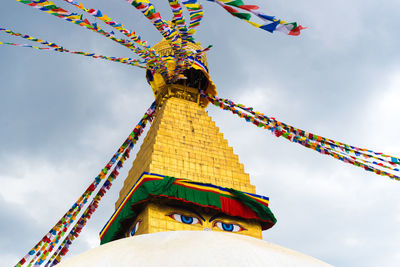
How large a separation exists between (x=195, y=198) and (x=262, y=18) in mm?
5004

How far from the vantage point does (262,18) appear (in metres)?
4.96

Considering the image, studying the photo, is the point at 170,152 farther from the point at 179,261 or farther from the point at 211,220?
the point at 179,261

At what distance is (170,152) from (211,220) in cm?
191

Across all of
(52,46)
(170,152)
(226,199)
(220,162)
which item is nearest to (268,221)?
(226,199)

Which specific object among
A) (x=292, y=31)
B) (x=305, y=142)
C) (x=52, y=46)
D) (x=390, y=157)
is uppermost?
(x=52, y=46)

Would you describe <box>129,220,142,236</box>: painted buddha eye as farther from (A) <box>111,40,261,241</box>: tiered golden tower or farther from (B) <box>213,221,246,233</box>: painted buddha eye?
(B) <box>213,221,246,233</box>: painted buddha eye

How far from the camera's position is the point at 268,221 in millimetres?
9703

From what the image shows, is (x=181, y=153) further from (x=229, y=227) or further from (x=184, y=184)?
(x=229, y=227)

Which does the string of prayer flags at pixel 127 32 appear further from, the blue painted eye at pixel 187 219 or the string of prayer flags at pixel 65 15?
the blue painted eye at pixel 187 219

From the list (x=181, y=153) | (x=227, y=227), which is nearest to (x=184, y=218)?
(x=227, y=227)

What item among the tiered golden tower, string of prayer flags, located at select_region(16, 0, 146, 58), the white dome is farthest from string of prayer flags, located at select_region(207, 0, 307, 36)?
the tiered golden tower

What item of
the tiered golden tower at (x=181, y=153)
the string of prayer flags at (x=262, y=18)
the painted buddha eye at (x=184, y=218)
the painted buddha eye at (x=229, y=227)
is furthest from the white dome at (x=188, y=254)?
the painted buddha eye at (x=229, y=227)

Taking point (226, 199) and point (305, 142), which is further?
point (305, 142)

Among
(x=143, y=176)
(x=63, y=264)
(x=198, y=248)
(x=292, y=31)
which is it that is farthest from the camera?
(x=143, y=176)
